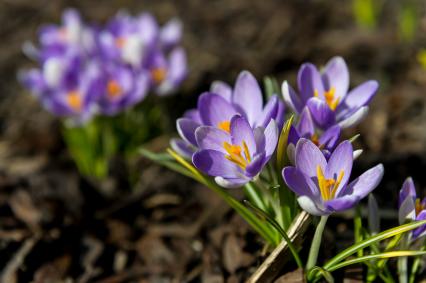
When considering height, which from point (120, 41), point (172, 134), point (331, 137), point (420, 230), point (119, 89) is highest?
point (120, 41)

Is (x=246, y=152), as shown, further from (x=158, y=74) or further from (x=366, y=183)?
(x=158, y=74)

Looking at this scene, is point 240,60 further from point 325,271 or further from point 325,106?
point 325,271

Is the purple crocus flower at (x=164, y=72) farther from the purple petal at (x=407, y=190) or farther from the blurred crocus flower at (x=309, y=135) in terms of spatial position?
the purple petal at (x=407, y=190)

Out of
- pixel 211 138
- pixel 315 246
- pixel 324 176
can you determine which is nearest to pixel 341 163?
pixel 324 176

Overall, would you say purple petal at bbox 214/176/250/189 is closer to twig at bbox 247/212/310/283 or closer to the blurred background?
twig at bbox 247/212/310/283

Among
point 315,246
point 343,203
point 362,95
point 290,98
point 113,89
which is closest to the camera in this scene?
point 343,203

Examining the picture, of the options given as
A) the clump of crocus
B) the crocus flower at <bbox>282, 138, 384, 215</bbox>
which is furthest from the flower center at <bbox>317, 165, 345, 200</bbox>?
the clump of crocus
